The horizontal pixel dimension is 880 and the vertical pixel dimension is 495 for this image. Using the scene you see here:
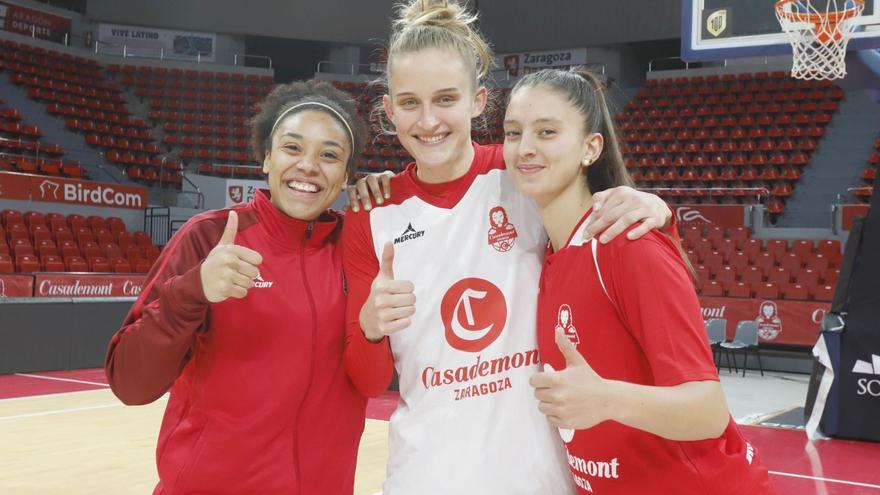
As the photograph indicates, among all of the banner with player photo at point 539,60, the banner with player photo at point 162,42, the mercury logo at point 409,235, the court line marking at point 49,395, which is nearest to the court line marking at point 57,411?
the court line marking at point 49,395

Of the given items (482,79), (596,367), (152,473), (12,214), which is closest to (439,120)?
(482,79)

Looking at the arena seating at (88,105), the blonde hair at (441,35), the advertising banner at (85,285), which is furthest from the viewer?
the arena seating at (88,105)

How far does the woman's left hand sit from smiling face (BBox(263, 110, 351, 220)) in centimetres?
76

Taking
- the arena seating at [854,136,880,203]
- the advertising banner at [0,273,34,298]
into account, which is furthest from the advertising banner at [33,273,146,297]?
the arena seating at [854,136,880,203]

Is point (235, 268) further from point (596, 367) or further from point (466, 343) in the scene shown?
point (596, 367)

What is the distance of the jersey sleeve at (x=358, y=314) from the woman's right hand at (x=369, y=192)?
0.09ft

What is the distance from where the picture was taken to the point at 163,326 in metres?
1.86

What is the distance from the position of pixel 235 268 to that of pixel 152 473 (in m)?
3.52

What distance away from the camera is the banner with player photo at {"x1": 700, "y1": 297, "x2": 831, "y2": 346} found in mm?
10547

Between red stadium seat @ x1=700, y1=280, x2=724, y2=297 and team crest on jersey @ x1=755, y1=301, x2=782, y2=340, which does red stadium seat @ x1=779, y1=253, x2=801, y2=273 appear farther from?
team crest on jersey @ x1=755, y1=301, x2=782, y2=340

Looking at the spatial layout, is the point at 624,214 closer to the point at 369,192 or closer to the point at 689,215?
the point at 369,192

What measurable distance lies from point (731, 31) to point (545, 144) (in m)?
5.22

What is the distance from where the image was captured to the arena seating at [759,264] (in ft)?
38.0

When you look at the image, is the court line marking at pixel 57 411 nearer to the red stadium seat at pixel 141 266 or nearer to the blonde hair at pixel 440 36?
the blonde hair at pixel 440 36
